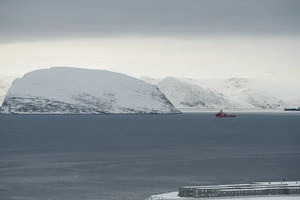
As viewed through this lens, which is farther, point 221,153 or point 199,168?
point 221,153

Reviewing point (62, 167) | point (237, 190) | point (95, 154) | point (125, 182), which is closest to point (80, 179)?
point (125, 182)

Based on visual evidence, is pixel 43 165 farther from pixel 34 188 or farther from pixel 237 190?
pixel 237 190

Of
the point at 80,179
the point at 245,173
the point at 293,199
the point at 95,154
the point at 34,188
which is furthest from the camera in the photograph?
the point at 95,154

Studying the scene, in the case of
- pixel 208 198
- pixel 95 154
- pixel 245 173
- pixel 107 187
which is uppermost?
pixel 95 154

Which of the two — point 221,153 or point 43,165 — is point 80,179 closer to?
point 43,165

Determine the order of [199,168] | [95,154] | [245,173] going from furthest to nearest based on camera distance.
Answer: [95,154] < [199,168] < [245,173]

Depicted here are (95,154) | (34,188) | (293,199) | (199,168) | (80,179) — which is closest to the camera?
(293,199)

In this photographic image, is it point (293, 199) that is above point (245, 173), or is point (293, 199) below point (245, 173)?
below

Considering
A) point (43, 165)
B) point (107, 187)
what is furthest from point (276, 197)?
point (43, 165)

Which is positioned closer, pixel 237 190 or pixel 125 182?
pixel 237 190
